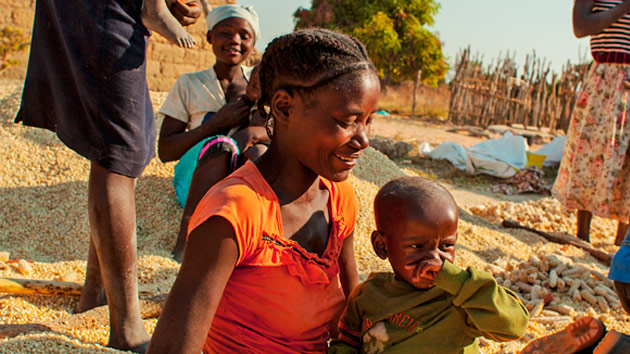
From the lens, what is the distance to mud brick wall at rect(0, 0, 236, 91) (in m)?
7.11

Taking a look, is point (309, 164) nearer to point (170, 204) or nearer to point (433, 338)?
point (433, 338)

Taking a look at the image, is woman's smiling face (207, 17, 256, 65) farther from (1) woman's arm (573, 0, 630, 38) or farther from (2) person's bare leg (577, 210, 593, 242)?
(2) person's bare leg (577, 210, 593, 242)

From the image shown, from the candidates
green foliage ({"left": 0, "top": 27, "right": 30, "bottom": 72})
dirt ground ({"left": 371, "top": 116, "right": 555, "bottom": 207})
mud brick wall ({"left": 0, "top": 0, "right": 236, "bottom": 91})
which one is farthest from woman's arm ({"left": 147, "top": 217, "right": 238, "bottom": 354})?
green foliage ({"left": 0, "top": 27, "right": 30, "bottom": 72})

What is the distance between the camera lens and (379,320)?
1.70 metres

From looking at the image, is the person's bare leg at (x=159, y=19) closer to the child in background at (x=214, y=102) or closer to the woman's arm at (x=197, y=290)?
the child in background at (x=214, y=102)

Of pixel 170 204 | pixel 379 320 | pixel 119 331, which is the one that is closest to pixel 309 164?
pixel 379 320

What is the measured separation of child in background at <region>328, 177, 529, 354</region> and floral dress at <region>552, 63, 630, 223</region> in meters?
3.54

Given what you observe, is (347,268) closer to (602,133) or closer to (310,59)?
(310,59)

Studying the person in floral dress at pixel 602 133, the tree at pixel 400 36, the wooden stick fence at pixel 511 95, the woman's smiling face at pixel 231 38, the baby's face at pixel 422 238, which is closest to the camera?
the baby's face at pixel 422 238

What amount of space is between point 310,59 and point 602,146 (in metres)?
3.93

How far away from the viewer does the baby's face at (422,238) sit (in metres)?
1.64

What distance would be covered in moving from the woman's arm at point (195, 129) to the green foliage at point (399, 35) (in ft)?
57.3

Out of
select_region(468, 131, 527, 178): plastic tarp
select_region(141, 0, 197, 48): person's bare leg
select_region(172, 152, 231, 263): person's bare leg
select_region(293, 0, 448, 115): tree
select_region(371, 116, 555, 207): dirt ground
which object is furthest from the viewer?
select_region(293, 0, 448, 115): tree

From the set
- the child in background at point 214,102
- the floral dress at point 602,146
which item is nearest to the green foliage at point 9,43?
the child in background at point 214,102
